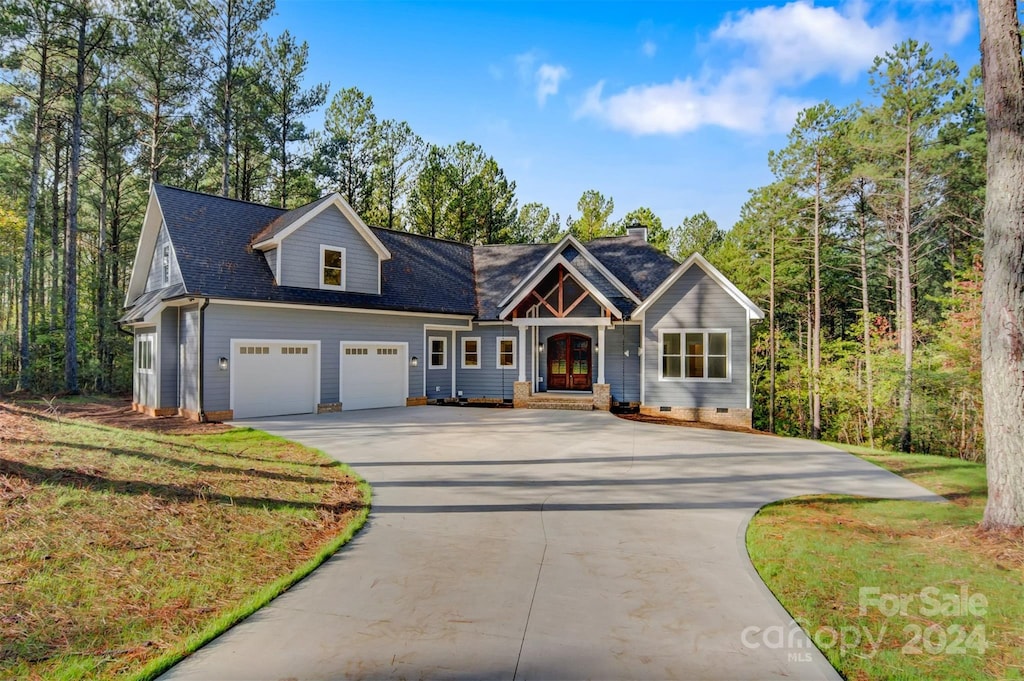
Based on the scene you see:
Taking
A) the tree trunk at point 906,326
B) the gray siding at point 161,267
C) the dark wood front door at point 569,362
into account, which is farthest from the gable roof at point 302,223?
the tree trunk at point 906,326

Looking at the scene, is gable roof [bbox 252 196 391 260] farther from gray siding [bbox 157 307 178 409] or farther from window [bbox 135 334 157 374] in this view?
window [bbox 135 334 157 374]

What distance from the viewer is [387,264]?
744 inches

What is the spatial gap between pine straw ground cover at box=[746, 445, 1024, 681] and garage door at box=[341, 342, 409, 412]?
1287 cm

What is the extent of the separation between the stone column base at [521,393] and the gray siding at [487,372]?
0.88 meters

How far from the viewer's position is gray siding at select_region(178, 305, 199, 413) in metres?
13.5

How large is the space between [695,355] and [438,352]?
8910mm

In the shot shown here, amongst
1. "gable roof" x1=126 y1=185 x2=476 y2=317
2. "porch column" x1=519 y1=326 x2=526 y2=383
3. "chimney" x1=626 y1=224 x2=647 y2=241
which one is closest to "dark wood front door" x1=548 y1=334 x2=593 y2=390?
"porch column" x1=519 y1=326 x2=526 y2=383

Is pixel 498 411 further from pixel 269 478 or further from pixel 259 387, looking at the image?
pixel 269 478

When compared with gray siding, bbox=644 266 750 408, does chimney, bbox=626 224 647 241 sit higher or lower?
higher

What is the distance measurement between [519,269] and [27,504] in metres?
17.3

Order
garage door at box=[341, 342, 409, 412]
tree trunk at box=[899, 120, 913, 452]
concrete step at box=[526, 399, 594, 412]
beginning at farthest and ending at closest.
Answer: tree trunk at box=[899, 120, 913, 452] → concrete step at box=[526, 399, 594, 412] → garage door at box=[341, 342, 409, 412]

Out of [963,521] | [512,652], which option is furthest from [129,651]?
[963,521]

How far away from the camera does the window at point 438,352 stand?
18.7 m

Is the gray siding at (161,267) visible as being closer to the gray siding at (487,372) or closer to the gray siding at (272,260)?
the gray siding at (272,260)
